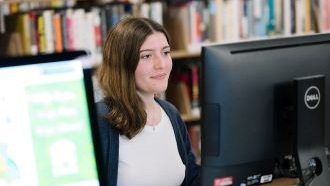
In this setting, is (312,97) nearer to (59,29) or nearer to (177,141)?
(177,141)

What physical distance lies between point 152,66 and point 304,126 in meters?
0.51

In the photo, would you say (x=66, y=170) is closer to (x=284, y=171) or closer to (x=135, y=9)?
(x=284, y=171)

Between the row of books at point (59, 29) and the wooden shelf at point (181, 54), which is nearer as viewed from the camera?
the row of books at point (59, 29)

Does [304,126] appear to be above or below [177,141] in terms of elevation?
above

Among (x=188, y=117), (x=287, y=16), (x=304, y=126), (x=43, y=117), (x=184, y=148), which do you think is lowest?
(x=188, y=117)

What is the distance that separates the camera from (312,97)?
1309 millimetres

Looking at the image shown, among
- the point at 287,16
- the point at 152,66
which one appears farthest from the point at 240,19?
the point at 152,66

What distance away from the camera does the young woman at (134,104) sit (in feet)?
5.32

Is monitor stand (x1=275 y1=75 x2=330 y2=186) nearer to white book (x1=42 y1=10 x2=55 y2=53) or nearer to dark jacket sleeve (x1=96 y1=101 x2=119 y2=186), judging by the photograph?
dark jacket sleeve (x1=96 y1=101 x2=119 y2=186)

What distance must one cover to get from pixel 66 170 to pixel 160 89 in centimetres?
68

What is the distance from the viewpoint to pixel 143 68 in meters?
1.64

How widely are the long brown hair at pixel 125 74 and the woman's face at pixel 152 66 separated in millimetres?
16

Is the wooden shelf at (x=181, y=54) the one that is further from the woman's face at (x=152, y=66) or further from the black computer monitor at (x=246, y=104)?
the black computer monitor at (x=246, y=104)

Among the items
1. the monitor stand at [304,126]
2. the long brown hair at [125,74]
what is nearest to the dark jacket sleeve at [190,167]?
the long brown hair at [125,74]
